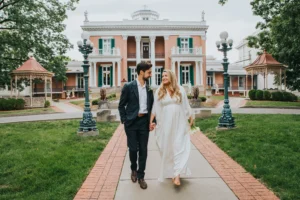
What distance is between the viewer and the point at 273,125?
408 inches

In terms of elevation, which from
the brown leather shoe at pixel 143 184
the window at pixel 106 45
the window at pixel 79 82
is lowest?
the brown leather shoe at pixel 143 184

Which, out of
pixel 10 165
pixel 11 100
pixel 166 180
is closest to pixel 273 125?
pixel 166 180

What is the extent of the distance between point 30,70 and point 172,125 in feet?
67.5

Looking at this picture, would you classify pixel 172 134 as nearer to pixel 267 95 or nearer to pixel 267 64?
pixel 267 95

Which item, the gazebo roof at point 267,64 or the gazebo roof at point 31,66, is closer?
the gazebo roof at point 31,66

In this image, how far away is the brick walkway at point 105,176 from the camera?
175 inches

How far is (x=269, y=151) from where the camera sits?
6891mm

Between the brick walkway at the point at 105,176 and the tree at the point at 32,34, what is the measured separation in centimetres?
1799

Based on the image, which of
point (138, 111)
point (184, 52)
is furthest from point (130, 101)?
point (184, 52)

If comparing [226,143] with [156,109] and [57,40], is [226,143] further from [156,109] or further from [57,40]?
[57,40]

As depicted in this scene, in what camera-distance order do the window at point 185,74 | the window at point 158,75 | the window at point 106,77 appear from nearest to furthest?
the window at point 106,77 → the window at point 185,74 → the window at point 158,75

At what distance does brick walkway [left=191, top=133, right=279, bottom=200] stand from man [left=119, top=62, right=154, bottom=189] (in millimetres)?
1478

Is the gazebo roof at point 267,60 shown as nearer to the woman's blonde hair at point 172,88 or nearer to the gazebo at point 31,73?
the gazebo at point 31,73

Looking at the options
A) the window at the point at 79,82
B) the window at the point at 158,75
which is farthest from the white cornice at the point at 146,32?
the window at the point at 79,82
